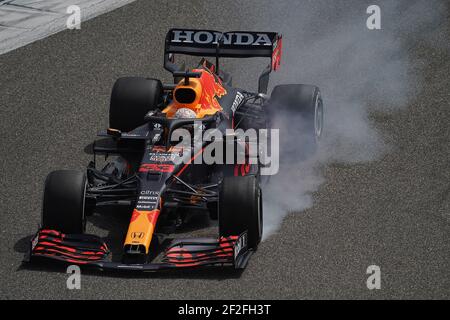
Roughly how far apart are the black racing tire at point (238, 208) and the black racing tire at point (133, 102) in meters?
3.04

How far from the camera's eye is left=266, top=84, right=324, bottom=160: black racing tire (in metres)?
14.2

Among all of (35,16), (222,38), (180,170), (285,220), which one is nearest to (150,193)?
(180,170)

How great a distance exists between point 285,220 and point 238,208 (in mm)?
1319

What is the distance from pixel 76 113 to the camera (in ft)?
53.1

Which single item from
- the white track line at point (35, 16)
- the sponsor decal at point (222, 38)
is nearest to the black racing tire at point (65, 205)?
the sponsor decal at point (222, 38)

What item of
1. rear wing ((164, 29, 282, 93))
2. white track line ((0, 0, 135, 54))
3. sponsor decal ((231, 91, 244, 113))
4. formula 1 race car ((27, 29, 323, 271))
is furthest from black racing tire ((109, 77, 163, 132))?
white track line ((0, 0, 135, 54))

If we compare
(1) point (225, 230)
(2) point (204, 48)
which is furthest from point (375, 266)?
(2) point (204, 48)

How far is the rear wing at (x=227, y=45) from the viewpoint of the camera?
48.4ft

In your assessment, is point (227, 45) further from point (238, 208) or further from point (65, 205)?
point (65, 205)

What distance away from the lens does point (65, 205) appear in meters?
11.8

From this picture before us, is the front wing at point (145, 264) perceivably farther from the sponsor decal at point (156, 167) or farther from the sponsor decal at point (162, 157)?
the sponsor decal at point (162, 157)

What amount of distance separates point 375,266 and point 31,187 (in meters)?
4.71

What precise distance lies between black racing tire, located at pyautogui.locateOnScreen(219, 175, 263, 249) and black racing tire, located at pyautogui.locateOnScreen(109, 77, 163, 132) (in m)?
3.04

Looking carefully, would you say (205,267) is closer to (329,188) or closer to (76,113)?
(329,188)
